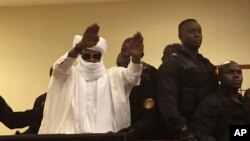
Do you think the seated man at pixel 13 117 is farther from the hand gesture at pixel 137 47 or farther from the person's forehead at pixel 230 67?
the person's forehead at pixel 230 67

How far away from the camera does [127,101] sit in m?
2.32

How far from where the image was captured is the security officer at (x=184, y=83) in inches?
84.7

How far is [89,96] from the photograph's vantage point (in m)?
2.27

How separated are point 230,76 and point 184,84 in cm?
29

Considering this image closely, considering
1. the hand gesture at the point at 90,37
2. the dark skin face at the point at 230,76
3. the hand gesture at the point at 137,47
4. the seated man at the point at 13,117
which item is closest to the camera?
the hand gesture at the point at 90,37

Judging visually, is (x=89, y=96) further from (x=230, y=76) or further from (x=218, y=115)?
(x=230, y=76)

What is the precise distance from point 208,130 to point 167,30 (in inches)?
113

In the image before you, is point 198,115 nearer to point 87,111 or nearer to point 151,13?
point 87,111

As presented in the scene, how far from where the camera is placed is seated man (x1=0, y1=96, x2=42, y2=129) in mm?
2555

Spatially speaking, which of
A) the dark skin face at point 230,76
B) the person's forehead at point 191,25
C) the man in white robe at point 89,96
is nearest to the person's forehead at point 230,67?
the dark skin face at point 230,76

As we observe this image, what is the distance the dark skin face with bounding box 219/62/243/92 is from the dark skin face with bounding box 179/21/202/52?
0.67 ft

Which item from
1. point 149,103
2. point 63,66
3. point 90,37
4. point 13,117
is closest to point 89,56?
point 63,66

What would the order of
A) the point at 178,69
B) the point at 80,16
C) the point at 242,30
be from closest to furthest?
the point at 178,69 < the point at 242,30 < the point at 80,16

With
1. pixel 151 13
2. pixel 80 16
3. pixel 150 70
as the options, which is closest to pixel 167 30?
pixel 151 13
